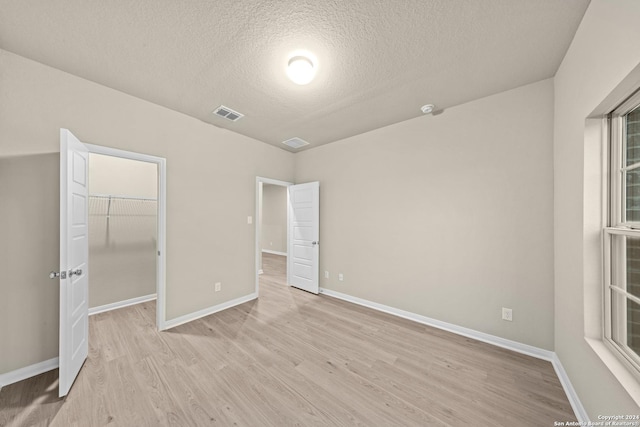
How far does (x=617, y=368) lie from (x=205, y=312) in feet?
12.6

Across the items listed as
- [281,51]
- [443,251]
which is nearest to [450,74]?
[281,51]

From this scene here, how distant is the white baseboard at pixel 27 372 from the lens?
5.98ft

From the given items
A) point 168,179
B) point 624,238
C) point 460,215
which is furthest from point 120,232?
point 624,238

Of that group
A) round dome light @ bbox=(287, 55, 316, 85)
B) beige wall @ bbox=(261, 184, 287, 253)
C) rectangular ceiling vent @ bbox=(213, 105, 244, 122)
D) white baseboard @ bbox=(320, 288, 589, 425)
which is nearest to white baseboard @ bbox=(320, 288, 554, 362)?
white baseboard @ bbox=(320, 288, 589, 425)

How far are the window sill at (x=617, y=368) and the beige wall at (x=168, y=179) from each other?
3.76 m

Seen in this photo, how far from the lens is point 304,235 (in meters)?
4.34

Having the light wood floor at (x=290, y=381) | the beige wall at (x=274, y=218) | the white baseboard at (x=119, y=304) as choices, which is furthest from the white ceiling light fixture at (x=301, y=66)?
the beige wall at (x=274, y=218)

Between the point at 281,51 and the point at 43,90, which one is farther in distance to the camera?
the point at 43,90

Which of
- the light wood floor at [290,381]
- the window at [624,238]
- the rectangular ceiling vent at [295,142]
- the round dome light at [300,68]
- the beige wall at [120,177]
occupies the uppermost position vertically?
the rectangular ceiling vent at [295,142]

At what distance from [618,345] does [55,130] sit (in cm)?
467

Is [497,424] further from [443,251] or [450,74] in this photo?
[450,74]

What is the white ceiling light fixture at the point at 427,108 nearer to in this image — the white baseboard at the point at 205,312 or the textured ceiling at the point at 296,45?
the textured ceiling at the point at 296,45

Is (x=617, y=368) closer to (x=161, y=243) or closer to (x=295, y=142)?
(x=161, y=243)

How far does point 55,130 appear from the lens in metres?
2.07
